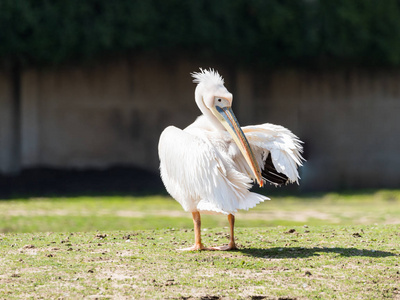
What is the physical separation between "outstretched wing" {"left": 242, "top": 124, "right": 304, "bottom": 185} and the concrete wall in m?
11.4

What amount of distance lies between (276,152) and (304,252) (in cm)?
95

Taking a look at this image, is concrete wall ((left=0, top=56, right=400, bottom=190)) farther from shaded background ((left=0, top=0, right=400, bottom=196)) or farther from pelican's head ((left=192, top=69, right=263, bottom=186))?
pelican's head ((left=192, top=69, right=263, bottom=186))

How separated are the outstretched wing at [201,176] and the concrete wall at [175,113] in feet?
37.8

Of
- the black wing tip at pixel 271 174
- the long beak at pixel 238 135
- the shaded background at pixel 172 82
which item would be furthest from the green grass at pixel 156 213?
the long beak at pixel 238 135

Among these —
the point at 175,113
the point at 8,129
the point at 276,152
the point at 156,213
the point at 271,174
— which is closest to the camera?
the point at 276,152

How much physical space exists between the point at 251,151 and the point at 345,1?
12.3 m

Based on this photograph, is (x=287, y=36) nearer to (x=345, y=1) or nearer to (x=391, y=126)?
(x=345, y=1)

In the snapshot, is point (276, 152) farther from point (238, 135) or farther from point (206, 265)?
point (206, 265)

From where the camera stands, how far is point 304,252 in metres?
6.44

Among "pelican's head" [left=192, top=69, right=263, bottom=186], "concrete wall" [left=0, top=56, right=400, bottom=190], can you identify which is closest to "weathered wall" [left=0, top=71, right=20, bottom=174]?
"concrete wall" [left=0, top=56, right=400, bottom=190]

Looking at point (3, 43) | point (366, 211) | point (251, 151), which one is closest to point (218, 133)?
point (251, 151)

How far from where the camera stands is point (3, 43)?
635 inches

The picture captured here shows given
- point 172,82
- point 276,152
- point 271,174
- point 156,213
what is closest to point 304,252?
point 271,174

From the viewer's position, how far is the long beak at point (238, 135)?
626 cm
